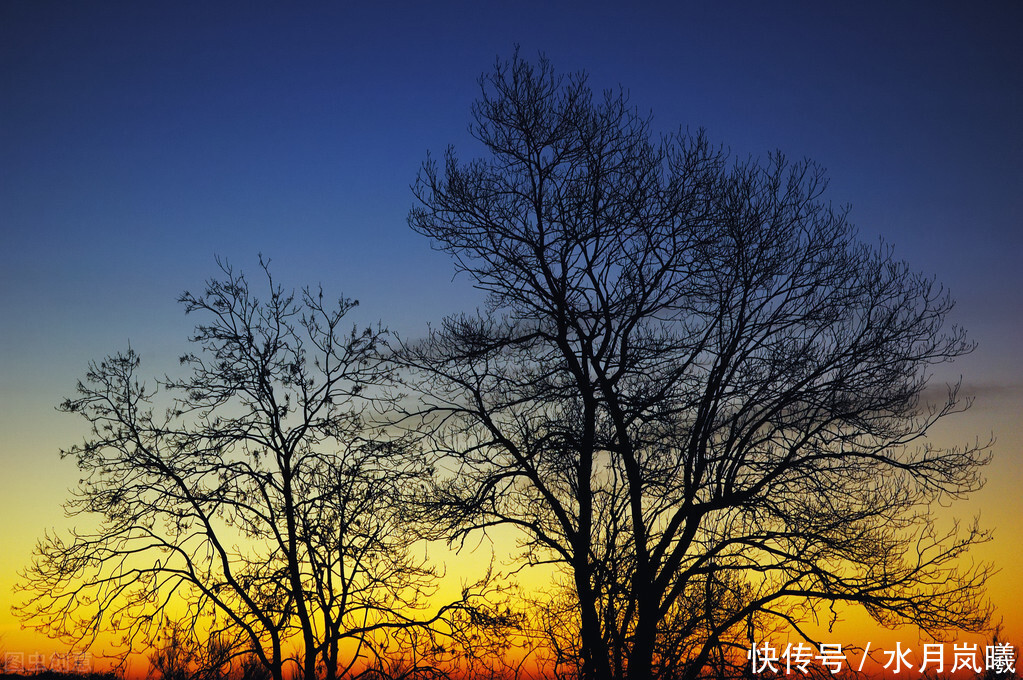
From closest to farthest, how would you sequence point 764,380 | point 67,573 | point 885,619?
point 885,619 → point 764,380 → point 67,573

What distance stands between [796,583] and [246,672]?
10.5m

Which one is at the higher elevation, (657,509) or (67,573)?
(657,509)

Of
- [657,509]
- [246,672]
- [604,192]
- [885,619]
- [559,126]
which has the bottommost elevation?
[246,672]

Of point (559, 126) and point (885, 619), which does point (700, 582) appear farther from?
point (559, 126)

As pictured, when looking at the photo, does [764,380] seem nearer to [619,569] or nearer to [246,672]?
[619,569]

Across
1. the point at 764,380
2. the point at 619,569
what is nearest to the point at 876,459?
the point at 764,380

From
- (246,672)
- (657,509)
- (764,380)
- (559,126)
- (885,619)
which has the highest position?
(559,126)

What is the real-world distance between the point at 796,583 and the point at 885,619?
130 centimetres

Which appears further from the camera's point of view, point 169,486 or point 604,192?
point 169,486

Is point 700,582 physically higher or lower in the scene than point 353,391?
lower

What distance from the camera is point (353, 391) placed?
16.5 meters

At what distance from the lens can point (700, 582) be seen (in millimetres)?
13773

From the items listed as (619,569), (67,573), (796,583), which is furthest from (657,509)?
(67,573)

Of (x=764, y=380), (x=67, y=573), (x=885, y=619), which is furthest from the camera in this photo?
(x=67, y=573)
